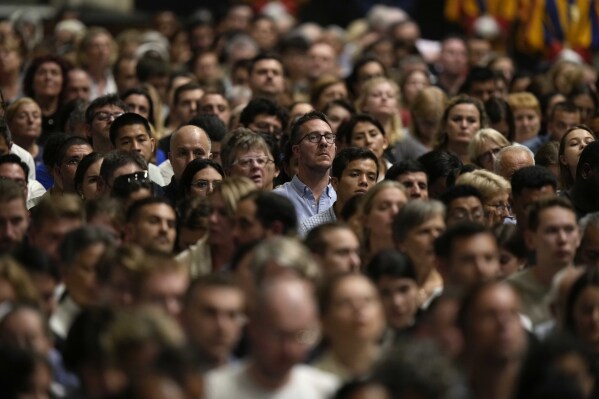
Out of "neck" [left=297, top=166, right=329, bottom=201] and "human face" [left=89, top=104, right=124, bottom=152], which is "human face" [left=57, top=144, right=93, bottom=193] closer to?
"human face" [left=89, top=104, right=124, bottom=152]

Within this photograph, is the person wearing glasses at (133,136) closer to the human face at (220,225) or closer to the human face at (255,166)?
the human face at (255,166)

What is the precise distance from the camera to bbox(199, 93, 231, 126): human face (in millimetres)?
14633

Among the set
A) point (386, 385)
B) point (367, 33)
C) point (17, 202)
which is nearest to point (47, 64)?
point (17, 202)

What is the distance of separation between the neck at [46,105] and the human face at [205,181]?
394 centimetres

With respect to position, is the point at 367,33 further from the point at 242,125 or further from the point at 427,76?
the point at 242,125

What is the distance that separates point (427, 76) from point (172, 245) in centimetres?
745

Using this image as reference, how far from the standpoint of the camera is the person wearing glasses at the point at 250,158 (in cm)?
1205

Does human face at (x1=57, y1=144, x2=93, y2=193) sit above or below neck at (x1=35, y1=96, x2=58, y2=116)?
above

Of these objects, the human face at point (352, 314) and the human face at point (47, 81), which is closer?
the human face at point (352, 314)

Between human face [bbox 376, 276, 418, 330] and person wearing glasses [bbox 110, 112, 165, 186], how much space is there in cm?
388

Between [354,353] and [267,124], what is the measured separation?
18.9 feet

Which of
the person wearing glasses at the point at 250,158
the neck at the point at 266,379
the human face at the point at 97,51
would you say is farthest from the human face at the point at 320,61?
the neck at the point at 266,379

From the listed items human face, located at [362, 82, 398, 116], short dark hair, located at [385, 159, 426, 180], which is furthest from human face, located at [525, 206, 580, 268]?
human face, located at [362, 82, 398, 116]

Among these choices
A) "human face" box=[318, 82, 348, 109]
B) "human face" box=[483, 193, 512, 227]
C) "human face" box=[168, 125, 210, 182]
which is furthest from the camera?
"human face" box=[318, 82, 348, 109]
